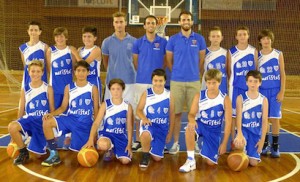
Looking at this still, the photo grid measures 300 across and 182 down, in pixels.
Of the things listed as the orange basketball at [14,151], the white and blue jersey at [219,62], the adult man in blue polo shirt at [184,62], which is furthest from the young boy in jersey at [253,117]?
the orange basketball at [14,151]

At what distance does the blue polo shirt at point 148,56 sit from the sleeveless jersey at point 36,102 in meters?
1.24

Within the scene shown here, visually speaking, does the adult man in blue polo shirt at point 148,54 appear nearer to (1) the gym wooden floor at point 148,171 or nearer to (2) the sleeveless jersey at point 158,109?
(2) the sleeveless jersey at point 158,109

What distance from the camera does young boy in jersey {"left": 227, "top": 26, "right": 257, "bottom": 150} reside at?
4.86 metres

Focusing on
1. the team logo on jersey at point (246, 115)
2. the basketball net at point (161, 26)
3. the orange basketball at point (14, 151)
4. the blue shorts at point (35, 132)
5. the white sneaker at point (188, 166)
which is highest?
the basketball net at point (161, 26)

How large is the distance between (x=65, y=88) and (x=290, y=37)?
12.5m

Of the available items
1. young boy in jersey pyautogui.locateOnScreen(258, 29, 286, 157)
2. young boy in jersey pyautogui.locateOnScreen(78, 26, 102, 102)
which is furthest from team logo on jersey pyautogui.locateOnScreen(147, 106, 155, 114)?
young boy in jersey pyautogui.locateOnScreen(258, 29, 286, 157)

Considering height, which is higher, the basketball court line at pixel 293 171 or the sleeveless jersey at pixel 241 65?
the sleeveless jersey at pixel 241 65

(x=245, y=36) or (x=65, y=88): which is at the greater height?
(x=245, y=36)

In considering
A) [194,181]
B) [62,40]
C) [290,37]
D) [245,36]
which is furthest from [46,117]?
[290,37]

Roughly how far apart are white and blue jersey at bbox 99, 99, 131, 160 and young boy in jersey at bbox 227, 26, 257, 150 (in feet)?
4.84

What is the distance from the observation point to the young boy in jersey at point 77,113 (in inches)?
169

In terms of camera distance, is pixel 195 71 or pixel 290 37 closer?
pixel 195 71

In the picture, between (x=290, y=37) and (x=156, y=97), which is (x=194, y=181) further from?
(x=290, y=37)

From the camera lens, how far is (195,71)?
4773mm
